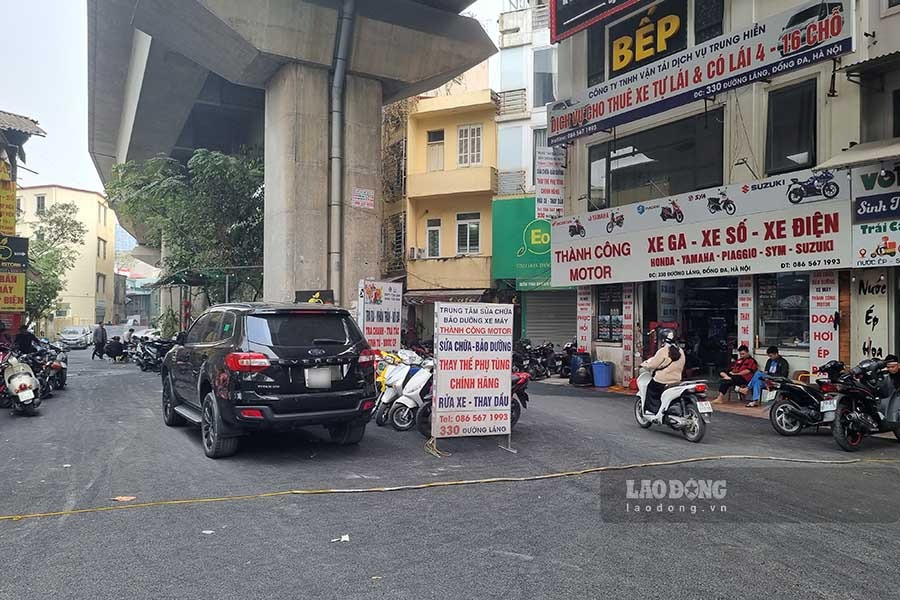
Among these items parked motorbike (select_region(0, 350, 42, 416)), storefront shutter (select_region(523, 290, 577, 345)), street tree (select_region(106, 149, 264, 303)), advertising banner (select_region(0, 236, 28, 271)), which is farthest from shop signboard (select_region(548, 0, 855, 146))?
advertising banner (select_region(0, 236, 28, 271))

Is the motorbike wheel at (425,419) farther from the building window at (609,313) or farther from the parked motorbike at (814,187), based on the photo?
the building window at (609,313)

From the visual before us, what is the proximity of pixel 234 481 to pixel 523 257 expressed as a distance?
1793cm

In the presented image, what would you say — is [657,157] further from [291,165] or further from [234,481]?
[234,481]

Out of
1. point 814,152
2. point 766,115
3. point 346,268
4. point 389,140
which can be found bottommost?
point 346,268

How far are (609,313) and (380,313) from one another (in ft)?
21.5

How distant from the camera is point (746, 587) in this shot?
4.02 meters

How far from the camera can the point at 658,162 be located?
1552 cm

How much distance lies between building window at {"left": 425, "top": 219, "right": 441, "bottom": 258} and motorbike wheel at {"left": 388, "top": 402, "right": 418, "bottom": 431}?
17.0 meters

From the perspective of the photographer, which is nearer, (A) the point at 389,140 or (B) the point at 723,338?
(B) the point at 723,338

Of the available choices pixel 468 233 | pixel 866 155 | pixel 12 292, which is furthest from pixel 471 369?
pixel 468 233

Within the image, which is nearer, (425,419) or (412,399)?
(425,419)

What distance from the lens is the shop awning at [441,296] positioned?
967 inches

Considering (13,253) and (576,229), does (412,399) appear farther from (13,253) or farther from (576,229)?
(13,253)

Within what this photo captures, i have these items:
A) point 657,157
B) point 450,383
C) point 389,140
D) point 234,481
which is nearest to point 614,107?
point 657,157
